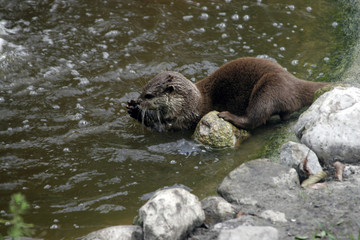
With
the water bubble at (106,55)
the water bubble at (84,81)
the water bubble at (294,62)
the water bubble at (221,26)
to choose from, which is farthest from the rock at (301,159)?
the water bubble at (221,26)

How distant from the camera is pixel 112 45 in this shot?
5559 mm

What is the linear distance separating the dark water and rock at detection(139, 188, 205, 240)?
67 centimetres

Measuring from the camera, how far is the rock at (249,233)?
210 cm

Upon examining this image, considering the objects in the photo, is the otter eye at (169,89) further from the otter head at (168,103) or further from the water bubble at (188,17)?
the water bubble at (188,17)

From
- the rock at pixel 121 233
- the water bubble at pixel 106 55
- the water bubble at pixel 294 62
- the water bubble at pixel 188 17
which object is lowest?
the water bubble at pixel 106 55

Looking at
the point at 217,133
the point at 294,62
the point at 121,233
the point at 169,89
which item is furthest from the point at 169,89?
the point at 121,233

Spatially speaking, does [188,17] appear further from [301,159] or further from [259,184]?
[259,184]

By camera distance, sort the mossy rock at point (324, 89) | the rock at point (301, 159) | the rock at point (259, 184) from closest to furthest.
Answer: the rock at point (259, 184)
the rock at point (301, 159)
the mossy rock at point (324, 89)

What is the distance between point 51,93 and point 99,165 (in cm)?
140

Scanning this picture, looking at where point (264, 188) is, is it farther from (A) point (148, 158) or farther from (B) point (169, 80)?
(B) point (169, 80)

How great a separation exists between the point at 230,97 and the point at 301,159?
1.48m

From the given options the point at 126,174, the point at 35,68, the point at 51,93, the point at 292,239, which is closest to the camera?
the point at 292,239

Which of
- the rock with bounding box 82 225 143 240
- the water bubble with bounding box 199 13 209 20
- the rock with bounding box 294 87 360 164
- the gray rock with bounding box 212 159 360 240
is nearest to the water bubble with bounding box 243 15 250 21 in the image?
the water bubble with bounding box 199 13 209 20

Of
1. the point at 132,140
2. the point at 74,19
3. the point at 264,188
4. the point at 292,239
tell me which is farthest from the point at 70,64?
the point at 292,239
